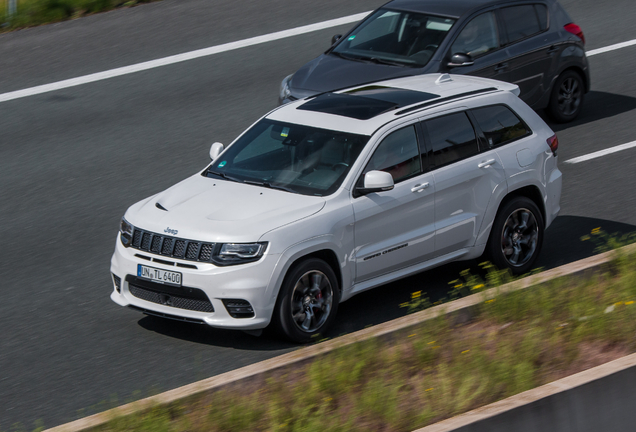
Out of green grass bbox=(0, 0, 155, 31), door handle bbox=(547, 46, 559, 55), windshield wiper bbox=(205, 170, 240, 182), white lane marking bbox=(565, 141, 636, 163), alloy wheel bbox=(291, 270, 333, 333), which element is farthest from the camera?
green grass bbox=(0, 0, 155, 31)

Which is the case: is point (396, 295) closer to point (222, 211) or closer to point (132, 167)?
point (222, 211)

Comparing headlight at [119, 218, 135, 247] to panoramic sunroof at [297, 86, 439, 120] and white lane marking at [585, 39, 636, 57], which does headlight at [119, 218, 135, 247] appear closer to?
panoramic sunroof at [297, 86, 439, 120]

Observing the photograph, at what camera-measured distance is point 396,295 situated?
28.3 feet

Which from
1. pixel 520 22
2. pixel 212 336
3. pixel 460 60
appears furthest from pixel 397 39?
pixel 212 336

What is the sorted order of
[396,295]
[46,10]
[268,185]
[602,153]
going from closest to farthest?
[268,185] → [396,295] → [602,153] → [46,10]

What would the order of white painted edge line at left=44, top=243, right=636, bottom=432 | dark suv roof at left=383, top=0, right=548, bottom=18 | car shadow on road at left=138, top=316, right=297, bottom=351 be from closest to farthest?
1. white painted edge line at left=44, top=243, right=636, bottom=432
2. car shadow on road at left=138, top=316, right=297, bottom=351
3. dark suv roof at left=383, top=0, right=548, bottom=18

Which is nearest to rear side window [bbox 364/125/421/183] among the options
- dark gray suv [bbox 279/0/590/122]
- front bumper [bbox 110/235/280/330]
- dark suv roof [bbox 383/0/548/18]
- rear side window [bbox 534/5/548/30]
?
front bumper [bbox 110/235/280/330]

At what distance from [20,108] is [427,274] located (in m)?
7.21

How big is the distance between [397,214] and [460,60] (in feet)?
14.9

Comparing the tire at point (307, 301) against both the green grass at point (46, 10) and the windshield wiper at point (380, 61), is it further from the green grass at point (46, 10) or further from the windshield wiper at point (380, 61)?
the green grass at point (46, 10)

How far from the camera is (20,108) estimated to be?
13672 millimetres

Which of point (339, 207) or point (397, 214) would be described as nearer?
point (339, 207)

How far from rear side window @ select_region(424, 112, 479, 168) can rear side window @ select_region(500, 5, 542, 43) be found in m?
4.61

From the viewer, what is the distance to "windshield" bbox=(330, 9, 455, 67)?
40.3ft
